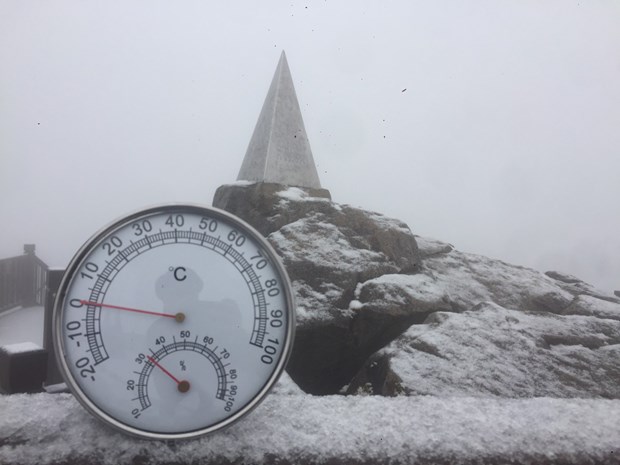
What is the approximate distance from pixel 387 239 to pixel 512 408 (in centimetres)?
226

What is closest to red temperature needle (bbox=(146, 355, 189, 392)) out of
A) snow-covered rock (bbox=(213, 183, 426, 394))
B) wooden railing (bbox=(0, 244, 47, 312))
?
snow-covered rock (bbox=(213, 183, 426, 394))

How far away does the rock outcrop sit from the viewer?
203 centimetres

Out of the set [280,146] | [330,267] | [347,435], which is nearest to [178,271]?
[347,435]

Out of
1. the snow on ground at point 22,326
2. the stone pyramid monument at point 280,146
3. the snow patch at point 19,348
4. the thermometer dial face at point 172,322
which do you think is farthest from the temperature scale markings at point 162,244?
the stone pyramid monument at point 280,146

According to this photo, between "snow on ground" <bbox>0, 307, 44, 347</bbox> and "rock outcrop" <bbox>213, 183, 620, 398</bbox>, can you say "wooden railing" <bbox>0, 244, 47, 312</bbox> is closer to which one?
"snow on ground" <bbox>0, 307, 44, 347</bbox>

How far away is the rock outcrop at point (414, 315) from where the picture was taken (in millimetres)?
2025

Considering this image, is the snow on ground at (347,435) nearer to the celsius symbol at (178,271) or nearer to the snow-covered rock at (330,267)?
the celsius symbol at (178,271)

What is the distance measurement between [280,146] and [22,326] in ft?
10.6

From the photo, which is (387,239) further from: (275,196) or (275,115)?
(275,115)

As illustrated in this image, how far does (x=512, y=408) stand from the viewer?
104 cm

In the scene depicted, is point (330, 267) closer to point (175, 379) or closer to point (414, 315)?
point (414, 315)

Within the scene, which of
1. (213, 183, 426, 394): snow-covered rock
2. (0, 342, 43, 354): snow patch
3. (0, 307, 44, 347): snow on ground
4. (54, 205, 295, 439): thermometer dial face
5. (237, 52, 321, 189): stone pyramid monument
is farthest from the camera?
(237, 52, 321, 189): stone pyramid monument

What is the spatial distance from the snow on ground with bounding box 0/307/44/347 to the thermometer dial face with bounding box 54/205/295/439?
122 inches

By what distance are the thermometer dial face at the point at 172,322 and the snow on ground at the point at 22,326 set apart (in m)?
3.10
